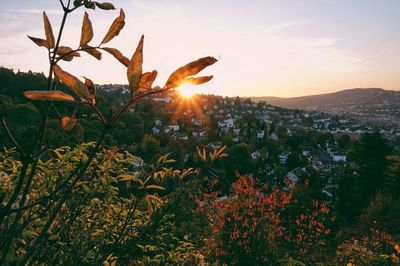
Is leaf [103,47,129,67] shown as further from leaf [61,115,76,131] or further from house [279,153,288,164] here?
house [279,153,288,164]

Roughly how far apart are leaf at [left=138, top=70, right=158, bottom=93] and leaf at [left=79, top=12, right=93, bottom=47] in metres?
0.25

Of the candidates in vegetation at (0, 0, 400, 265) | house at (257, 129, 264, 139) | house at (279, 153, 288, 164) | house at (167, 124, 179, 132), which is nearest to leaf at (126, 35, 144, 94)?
vegetation at (0, 0, 400, 265)

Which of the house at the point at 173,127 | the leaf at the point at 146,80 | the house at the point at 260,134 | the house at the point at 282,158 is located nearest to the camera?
the leaf at the point at 146,80

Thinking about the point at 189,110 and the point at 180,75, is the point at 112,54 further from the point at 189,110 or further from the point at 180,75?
the point at 189,110

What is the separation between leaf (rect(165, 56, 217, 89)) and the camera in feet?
2.23

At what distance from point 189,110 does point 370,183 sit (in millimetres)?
99945

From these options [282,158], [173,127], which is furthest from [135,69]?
[173,127]

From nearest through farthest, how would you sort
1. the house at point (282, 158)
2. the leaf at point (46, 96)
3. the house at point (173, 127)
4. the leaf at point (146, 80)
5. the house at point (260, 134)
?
the leaf at point (46, 96) < the leaf at point (146, 80) < the house at point (282, 158) < the house at point (260, 134) < the house at point (173, 127)

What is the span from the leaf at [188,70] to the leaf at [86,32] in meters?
0.32

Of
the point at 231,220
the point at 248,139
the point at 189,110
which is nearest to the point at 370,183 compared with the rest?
the point at 231,220

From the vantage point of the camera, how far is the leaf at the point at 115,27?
834mm

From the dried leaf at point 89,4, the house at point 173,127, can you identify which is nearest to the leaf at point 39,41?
the dried leaf at point 89,4

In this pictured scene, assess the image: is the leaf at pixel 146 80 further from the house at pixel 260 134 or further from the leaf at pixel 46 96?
the house at pixel 260 134

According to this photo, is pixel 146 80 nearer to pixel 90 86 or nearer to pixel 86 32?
pixel 90 86
